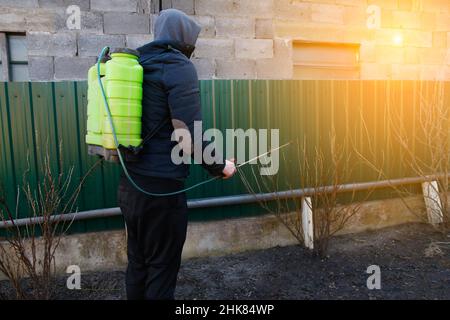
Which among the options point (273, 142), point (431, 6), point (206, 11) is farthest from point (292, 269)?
point (431, 6)

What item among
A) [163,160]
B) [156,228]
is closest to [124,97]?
[163,160]

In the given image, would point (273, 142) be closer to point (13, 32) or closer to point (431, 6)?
point (13, 32)

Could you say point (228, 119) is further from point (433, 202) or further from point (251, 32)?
point (433, 202)

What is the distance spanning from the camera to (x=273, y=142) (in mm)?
3641

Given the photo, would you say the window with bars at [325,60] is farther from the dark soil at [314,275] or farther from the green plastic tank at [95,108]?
the green plastic tank at [95,108]

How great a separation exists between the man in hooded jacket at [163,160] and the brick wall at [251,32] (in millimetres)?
3016

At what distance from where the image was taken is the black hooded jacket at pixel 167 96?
179cm

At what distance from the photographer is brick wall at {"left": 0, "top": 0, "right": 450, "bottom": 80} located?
4.38 meters

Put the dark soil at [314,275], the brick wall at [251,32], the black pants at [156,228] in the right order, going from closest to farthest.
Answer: the black pants at [156,228] < the dark soil at [314,275] < the brick wall at [251,32]

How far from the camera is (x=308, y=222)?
346cm

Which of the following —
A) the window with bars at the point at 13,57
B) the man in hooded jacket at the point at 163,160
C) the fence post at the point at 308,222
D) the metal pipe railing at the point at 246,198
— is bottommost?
the fence post at the point at 308,222

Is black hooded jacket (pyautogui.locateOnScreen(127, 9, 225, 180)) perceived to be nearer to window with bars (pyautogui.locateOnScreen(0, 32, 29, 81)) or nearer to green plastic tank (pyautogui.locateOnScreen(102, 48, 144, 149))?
green plastic tank (pyautogui.locateOnScreen(102, 48, 144, 149))

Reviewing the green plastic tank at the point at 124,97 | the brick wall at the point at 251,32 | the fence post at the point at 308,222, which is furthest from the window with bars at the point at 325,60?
the green plastic tank at the point at 124,97

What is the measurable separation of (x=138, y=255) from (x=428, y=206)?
3.70 m
